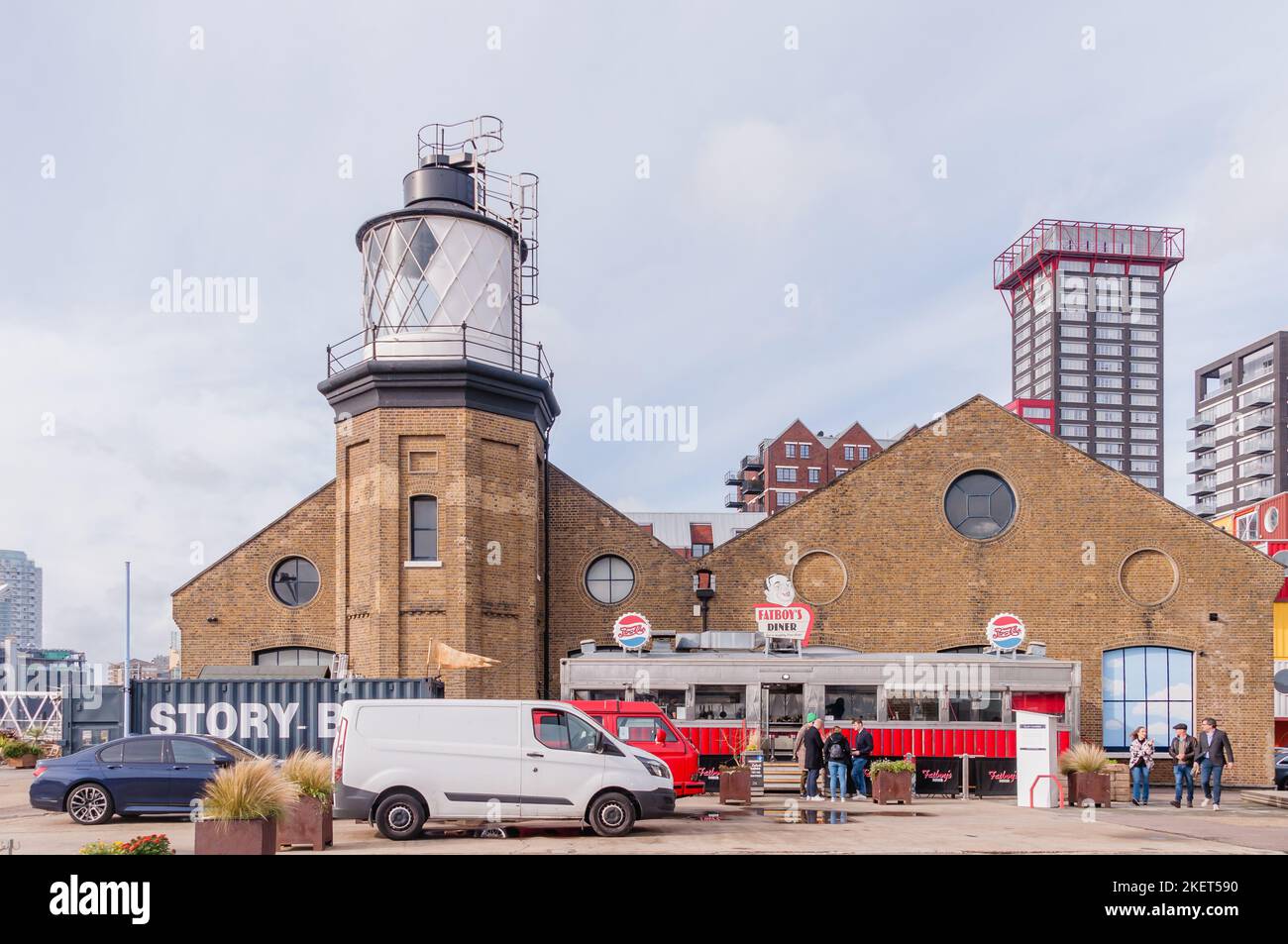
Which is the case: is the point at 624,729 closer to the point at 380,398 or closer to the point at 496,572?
the point at 496,572

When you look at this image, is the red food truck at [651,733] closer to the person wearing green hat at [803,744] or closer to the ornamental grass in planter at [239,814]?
the person wearing green hat at [803,744]

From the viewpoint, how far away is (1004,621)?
27.3 metres

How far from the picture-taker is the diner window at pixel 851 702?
86.1 ft

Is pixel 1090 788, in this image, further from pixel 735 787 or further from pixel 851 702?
pixel 735 787

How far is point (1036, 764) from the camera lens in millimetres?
23906

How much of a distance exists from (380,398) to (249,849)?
54.1 feet

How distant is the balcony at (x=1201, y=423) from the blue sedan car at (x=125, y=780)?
446ft

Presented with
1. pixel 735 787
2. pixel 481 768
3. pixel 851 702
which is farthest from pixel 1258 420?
pixel 481 768

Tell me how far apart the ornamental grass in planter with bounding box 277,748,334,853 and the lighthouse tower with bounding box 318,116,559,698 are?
1120 cm

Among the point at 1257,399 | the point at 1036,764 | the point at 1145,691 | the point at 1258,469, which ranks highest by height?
the point at 1257,399

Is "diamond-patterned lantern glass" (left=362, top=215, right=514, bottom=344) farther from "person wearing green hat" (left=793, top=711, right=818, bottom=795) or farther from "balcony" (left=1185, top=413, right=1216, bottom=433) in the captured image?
"balcony" (left=1185, top=413, right=1216, bottom=433)

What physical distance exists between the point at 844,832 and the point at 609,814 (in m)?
3.96

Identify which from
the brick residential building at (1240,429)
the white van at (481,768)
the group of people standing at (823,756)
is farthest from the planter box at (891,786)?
the brick residential building at (1240,429)
